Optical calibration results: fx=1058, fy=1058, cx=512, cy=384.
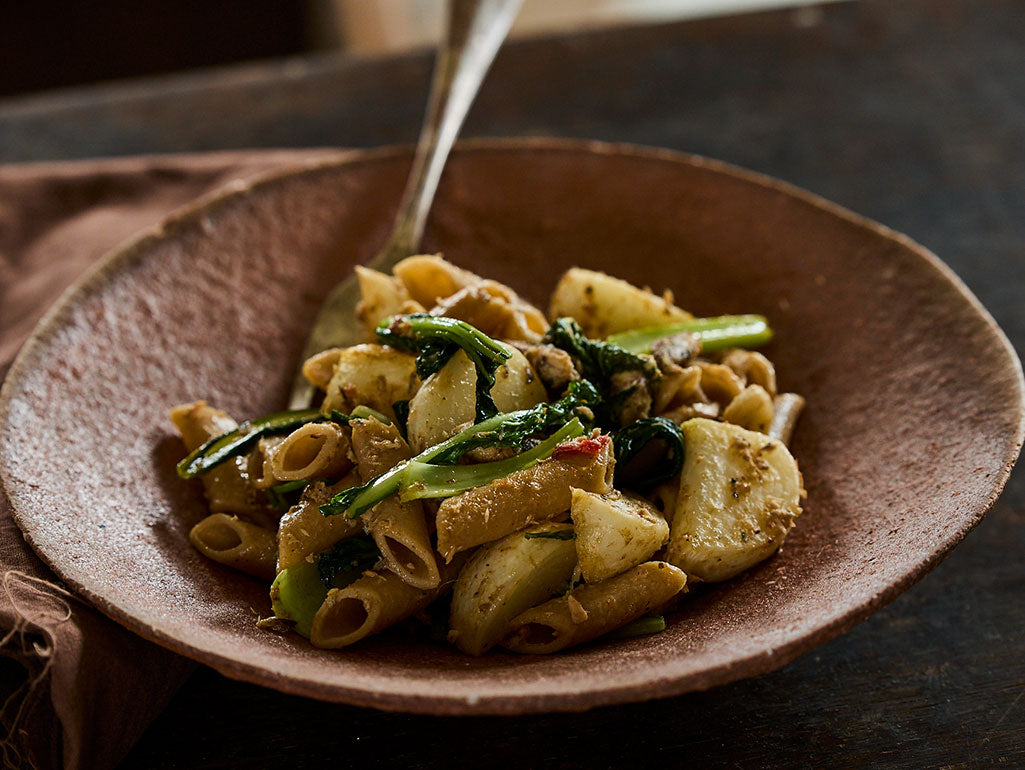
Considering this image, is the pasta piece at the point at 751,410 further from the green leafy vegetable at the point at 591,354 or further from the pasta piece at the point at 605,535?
the pasta piece at the point at 605,535

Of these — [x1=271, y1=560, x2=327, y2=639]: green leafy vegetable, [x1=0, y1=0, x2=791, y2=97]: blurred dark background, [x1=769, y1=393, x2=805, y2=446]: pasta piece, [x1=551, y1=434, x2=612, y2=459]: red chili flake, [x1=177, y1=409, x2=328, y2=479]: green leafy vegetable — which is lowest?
[x1=0, y1=0, x2=791, y2=97]: blurred dark background

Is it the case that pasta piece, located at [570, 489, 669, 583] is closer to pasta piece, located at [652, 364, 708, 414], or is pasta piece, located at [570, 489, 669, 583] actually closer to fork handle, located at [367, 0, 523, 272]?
pasta piece, located at [652, 364, 708, 414]

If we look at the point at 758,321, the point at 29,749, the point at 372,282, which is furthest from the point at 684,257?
the point at 29,749

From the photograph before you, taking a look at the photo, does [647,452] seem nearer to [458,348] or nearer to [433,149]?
[458,348]

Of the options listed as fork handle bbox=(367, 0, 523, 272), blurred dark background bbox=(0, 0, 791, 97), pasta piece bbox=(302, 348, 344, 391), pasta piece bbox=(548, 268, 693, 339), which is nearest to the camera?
pasta piece bbox=(302, 348, 344, 391)

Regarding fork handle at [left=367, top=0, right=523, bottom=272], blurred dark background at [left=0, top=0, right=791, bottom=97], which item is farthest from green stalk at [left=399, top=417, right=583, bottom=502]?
blurred dark background at [left=0, top=0, right=791, bottom=97]

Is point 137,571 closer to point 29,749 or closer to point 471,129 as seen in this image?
point 29,749
